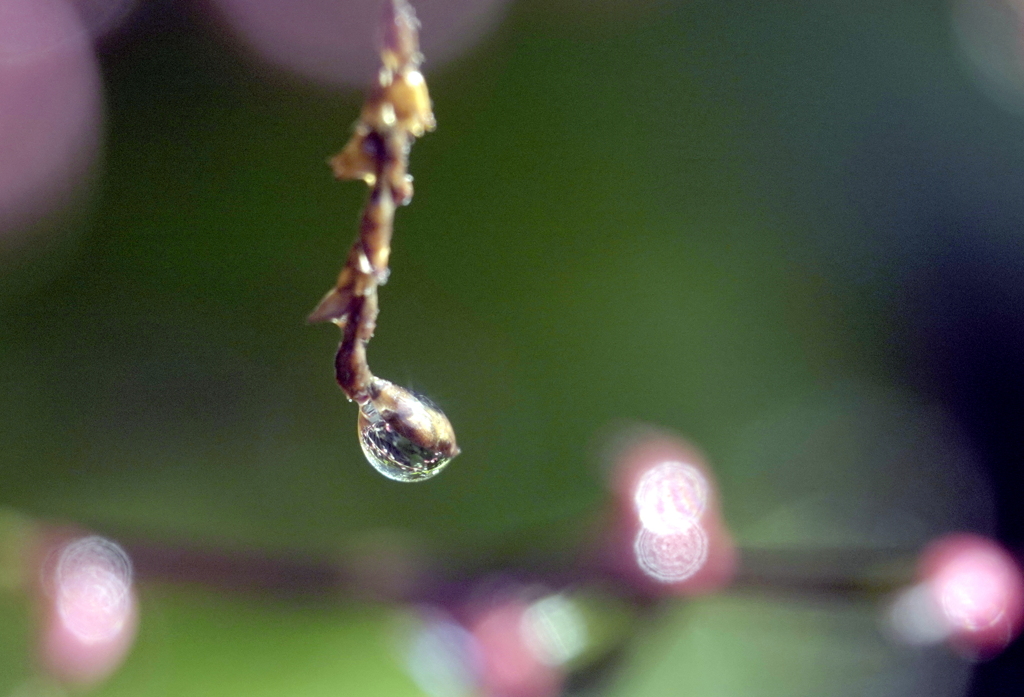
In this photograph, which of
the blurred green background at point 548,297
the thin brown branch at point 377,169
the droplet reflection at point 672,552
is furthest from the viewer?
the blurred green background at point 548,297

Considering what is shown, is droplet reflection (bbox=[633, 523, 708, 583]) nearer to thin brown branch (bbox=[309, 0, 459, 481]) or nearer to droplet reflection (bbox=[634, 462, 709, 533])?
droplet reflection (bbox=[634, 462, 709, 533])

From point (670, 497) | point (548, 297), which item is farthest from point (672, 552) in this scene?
point (548, 297)

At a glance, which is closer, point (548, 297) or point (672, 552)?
point (672, 552)

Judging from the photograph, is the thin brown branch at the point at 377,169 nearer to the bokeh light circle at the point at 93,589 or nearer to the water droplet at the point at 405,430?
the water droplet at the point at 405,430

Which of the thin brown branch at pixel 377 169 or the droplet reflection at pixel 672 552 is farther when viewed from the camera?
the droplet reflection at pixel 672 552

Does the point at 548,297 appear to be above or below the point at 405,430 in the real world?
above

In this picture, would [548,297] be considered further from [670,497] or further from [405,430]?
[405,430]

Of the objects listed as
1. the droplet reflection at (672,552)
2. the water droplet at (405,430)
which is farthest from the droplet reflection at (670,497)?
the water droplet at (405,430)
